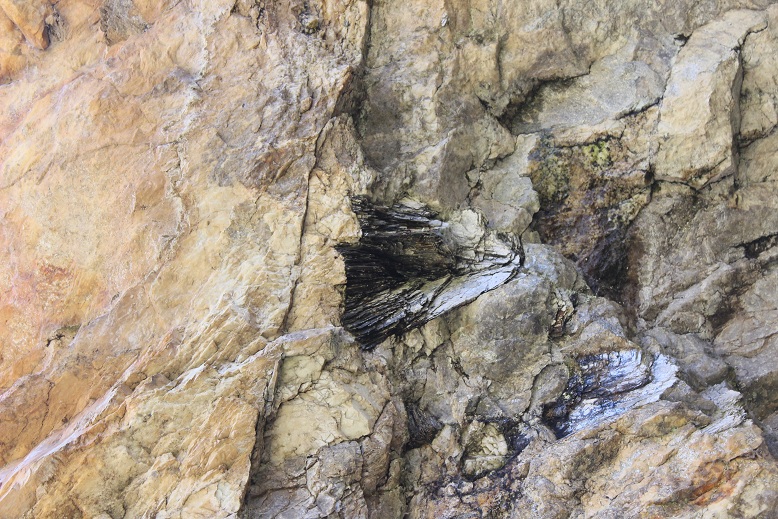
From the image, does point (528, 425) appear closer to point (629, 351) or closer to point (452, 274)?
point (629, 351)

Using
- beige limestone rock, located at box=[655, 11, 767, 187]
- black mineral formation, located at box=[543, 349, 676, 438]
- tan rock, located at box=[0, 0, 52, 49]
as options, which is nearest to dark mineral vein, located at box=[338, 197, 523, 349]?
black mineral formation, located at box=[543, 349, 676, 438]

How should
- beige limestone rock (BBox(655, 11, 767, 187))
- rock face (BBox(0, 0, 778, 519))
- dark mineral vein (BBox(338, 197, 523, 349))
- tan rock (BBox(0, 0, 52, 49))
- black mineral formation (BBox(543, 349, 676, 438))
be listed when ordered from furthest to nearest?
tan rock (BBox(0, 0, 52, 49)) < beige limestone rock (BBox(655, 11, 767, 187)) < dark mineral vein (BBox(338, 197, 523, 349)) < black mineral formation (BBox(543, 349, 676, 438)) < rock face (BBox(0, 0, 778, 519))

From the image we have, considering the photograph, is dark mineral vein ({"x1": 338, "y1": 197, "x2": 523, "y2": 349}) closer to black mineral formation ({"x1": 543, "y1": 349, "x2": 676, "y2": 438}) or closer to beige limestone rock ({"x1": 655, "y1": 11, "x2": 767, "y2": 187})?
black mineral formation ({"x1": 543, "y1": 349, "x2": 676, "y2": 438})

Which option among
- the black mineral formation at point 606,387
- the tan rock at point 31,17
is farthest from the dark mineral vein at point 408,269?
the tan rock at point 31,17

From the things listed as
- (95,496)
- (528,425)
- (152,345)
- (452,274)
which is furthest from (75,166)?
(528,425)

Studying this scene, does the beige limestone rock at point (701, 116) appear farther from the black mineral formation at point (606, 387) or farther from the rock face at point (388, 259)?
the black mineral formation at point (606, 387)
